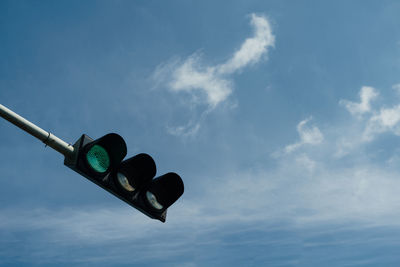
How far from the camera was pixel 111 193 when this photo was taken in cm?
403

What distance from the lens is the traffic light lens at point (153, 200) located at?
4255 millimetres

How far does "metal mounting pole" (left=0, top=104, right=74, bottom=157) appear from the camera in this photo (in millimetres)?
3430

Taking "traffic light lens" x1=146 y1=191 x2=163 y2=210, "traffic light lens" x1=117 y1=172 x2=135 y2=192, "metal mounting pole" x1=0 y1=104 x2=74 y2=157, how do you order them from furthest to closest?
"traffic light lens" x1=146 y1=191 x2=163 y2=210 → "traffic light lens" x1=117 y1=172 x2=135 y2=192 → "metal mounting pole" x1=0 y1=104 x2=74 y2=157

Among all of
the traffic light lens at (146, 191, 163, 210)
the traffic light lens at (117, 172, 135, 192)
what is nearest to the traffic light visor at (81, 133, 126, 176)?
the traffic light lens at (117, 172, 135, 192)

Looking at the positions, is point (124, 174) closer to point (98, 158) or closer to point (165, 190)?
point (98, 158)

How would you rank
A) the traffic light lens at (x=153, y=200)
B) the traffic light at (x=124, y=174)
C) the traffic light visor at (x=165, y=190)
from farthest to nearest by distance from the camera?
the traffic light visor at (x=165, y=190), the traffic light lens at (x=153, y=200), the traffic light at (x=124, y=174)

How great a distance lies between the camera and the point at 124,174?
4148mm

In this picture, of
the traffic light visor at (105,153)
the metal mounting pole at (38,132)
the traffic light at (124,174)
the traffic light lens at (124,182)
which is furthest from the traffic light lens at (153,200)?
the metal mounting pole at (38,132)

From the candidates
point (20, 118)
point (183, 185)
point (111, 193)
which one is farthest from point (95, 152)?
point (183, 185)

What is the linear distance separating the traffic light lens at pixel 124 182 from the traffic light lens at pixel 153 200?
0.20m

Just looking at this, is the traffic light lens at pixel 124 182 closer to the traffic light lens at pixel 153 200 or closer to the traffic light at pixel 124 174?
the traffic light at pixel 124 174

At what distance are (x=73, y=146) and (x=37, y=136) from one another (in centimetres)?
43

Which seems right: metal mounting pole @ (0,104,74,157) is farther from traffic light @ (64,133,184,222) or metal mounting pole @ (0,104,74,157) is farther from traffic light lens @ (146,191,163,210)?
traffic light lens @ (146,191,163,210)

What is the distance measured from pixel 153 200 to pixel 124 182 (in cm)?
44
